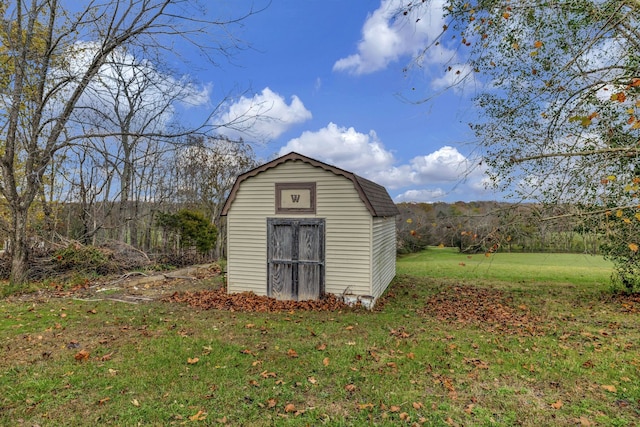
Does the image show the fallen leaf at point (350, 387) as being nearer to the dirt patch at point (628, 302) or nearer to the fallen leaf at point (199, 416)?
the fallen leaf at point (199, 416)

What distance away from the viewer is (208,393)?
398cm

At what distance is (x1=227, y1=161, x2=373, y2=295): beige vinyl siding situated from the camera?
832 centimetres

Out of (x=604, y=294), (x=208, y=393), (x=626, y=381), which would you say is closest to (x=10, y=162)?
(x=208, y=393)

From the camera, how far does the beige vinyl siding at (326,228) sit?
8.32m

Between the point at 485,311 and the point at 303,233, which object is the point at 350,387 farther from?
the point at 485,311

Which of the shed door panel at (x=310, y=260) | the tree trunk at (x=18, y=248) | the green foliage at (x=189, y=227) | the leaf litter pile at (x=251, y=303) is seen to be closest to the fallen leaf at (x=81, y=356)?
the leaf litter pile at (x=251, y=303)

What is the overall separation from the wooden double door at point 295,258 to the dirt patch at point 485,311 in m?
2.75

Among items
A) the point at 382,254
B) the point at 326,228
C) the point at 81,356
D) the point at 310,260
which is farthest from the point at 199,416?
the point at 382,254

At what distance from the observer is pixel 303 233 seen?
873 cm

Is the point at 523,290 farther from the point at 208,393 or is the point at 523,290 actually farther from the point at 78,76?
the point at 78,76

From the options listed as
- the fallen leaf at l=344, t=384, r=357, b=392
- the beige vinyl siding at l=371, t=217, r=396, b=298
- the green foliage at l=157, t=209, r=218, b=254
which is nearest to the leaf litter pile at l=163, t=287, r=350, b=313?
the beige vinyl siding at l=371, t=217, r=396, b=298

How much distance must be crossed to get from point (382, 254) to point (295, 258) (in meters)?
2.72

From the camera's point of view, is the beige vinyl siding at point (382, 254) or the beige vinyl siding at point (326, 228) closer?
the beige vinyl siding at point (326, 228)

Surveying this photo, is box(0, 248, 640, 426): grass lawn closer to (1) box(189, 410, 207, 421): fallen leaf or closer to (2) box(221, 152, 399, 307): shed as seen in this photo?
(1) box(189, 410, 207, 421): fallen leaf
